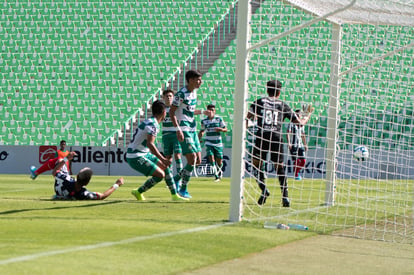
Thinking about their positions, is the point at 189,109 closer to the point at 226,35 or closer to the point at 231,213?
the point at 231,213

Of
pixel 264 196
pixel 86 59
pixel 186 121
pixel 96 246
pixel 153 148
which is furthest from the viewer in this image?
pixel 86 59

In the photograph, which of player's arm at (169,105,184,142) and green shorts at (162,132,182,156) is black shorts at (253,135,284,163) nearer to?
player's arm at (169,105,184,142)

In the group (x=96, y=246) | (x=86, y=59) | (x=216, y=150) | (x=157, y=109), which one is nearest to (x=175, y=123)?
(x=157, y=109)

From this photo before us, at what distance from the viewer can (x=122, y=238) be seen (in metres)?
6.71

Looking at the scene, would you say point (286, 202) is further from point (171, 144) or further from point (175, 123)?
point (171, 144)

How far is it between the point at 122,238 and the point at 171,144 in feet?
18.9

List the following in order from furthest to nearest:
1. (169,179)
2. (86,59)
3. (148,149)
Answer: (86,59), (169,179), (148,149)

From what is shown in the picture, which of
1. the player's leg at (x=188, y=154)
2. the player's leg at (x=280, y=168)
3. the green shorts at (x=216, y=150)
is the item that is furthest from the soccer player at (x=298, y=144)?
the player's leg at (x=280, y=168)

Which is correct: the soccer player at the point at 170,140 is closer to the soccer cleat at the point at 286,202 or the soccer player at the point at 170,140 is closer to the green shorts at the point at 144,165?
the green shorts at the point at 144,165


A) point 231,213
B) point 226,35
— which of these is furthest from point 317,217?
point 226,35

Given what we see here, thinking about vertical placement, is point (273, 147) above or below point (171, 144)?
above

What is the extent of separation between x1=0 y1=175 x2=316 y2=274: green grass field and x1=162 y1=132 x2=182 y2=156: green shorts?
189 centimetres

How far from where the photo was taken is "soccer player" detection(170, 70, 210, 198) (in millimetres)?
11548

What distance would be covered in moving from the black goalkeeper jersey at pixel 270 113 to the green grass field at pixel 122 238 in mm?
1328
